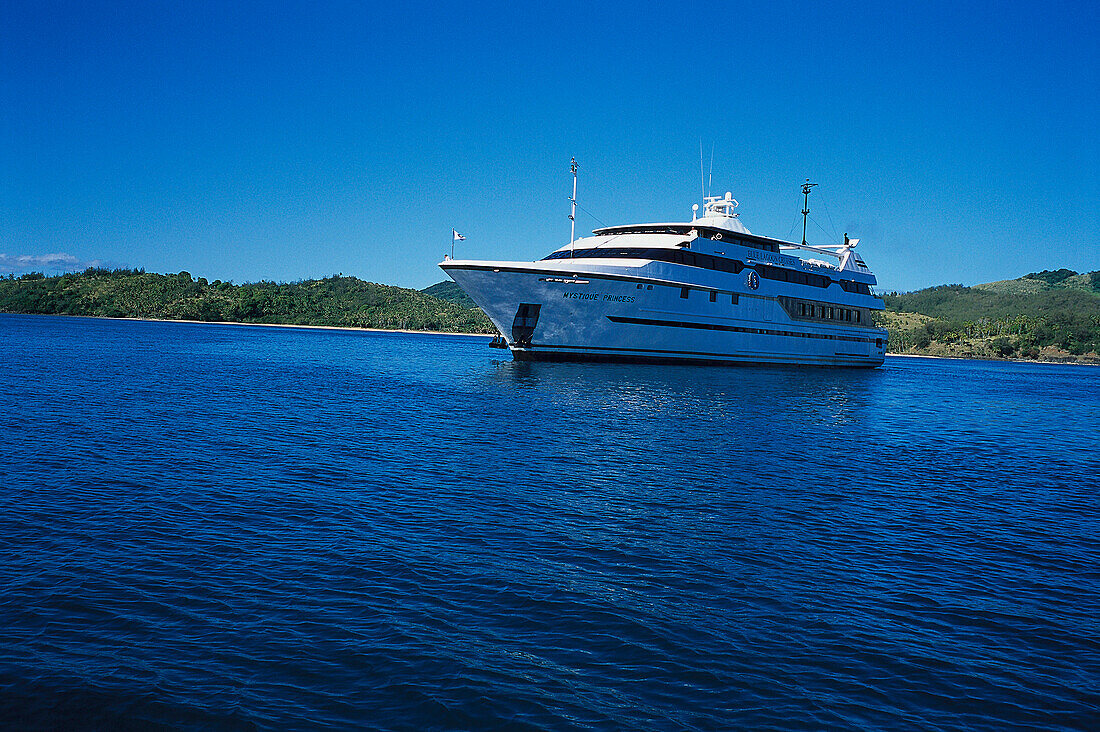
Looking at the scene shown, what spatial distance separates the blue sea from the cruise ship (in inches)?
907

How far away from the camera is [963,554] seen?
452 inches

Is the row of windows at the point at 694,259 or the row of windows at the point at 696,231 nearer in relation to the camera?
the row of windows at the point at 694,259

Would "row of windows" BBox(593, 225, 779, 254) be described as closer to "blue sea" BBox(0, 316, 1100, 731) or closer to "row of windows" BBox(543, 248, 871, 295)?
"row of windows" BBox(543, 248, 871, 295)

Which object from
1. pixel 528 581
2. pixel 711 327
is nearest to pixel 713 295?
pixel 711 327

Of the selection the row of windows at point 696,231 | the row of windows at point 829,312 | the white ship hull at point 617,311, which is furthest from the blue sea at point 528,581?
the row of windows at point 829,312

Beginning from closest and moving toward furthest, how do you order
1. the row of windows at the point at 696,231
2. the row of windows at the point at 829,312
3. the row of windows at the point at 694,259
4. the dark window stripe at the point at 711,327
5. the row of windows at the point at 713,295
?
1. the dark window stripe at the point at 711,327
2. the row of windows at the point at 694,259
3. the row of windows at the point at 713,295
4. the row of windows at the point at 696,231
5. the row of windows at the point at 829,312

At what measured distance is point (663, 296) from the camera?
47125 mm

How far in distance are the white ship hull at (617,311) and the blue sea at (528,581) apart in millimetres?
22886

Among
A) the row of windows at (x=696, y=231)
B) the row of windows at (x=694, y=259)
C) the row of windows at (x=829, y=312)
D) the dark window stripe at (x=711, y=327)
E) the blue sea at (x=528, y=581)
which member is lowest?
the blue sea at (x=528, y=581)

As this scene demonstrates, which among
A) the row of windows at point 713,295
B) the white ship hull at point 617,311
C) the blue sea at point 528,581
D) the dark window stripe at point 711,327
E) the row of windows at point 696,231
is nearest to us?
the blue sea at point 528,581

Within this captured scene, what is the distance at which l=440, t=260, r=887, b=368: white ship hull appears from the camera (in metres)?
43.5

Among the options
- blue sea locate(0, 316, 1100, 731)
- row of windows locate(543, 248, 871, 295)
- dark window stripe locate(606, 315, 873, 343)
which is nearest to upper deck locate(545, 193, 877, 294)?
row of windows locate(543, 248, 871, 295)

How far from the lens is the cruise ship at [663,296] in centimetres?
4406

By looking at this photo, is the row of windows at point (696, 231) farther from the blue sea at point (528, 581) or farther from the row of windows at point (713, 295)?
the blue sea at point (528, 581)
